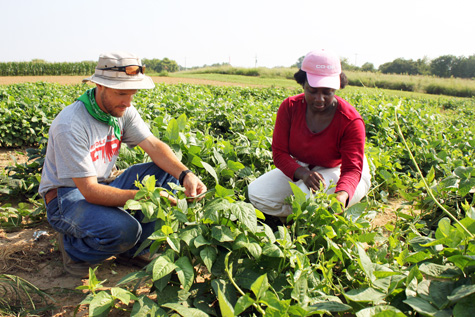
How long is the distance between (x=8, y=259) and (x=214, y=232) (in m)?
1.69

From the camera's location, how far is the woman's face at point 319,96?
2445mm

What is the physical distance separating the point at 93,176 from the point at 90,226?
291 mm

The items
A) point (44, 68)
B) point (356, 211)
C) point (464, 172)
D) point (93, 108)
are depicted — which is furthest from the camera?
point (44, 68)

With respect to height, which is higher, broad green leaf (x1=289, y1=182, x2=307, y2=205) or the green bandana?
the green bandana

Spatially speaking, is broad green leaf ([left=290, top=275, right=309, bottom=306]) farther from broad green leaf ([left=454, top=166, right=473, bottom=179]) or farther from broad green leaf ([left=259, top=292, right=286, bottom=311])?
broad green leaf ([left=454, top=166, right=473, bottom=179])

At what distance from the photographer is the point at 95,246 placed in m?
2.19

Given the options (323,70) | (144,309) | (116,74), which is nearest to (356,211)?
(323,70)

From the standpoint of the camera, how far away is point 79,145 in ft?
→ 6.88

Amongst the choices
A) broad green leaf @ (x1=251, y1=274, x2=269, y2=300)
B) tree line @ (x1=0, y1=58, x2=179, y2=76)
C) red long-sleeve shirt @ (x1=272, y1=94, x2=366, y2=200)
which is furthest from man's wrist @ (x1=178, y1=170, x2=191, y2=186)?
tree line @ (x1=0, y1=58, x2=179, y2=76)

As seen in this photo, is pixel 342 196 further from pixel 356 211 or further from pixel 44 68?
pixel 44 68

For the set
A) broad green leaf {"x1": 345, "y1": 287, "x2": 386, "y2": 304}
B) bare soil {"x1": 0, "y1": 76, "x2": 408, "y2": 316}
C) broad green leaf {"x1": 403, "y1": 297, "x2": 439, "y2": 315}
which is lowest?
bare soil {"x1": 0, "y1": 76, "x2": 408, "y2": 316}

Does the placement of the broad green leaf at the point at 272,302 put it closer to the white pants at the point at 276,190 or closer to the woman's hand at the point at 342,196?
the woman's hand at the point at 342,196

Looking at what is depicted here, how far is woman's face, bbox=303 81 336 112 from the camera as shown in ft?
8.02

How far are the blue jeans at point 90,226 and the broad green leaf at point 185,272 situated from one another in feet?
2.25
